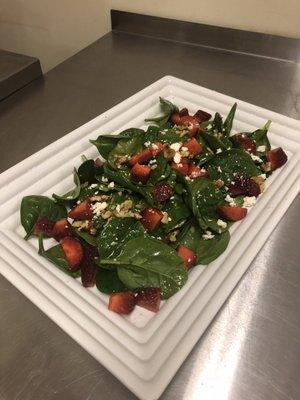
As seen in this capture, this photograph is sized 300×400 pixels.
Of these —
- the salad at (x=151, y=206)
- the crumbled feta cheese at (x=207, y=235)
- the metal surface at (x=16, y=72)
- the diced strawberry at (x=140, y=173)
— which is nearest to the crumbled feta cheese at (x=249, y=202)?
the salad at (x=151, y=206)

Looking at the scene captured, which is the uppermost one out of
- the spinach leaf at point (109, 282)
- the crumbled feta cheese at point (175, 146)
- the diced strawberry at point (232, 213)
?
the crumbled feta cheese at point (175, 146)

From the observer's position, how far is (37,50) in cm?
172

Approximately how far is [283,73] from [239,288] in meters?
0.78

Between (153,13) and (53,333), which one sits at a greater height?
(153,13)

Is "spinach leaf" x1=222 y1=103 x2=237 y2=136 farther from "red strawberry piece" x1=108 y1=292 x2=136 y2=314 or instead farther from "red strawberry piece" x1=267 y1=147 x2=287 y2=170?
"red strawberry piece" x1=108 y1=292 x2=136 y2=314

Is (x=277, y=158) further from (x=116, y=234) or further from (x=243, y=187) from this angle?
(x=116, y=234)

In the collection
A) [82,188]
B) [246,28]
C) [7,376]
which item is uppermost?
[246,28]

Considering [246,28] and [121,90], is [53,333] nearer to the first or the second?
[121,90]

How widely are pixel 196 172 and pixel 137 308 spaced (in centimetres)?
A: 32

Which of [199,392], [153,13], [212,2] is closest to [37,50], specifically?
[153,13]

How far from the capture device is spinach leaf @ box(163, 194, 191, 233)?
0.73 m

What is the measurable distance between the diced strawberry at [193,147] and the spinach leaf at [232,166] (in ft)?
0.16

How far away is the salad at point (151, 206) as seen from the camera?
2.18 feet

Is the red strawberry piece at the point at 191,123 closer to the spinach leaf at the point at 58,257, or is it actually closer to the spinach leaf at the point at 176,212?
the spinach leaf at the point at 176,212
